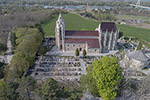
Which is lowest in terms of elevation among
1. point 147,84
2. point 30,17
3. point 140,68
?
point 140,68

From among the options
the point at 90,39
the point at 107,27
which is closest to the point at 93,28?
the point at 107,27

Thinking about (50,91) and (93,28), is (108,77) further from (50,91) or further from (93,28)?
(93,28)

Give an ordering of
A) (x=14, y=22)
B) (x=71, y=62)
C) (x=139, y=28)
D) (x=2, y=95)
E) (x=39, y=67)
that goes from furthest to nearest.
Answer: (x=139, y=28)
(x=14, y=22)
(x=71, y=62)
(x=39, y=67)
(x=2, y=95)

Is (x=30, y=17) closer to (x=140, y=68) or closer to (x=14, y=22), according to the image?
(x=14, y=22)

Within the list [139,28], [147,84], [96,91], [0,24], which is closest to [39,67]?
[96,91]

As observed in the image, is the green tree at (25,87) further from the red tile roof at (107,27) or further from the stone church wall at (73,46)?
the red tile roof at (107,27)

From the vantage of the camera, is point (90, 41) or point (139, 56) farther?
point (90, 41)

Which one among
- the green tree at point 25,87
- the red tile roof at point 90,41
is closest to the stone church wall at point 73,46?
the red tile roof at point 90,41
